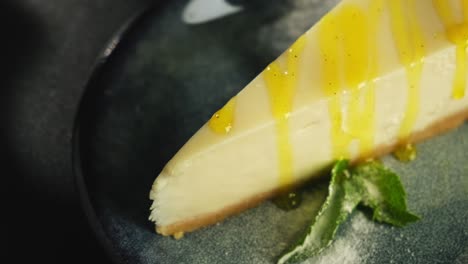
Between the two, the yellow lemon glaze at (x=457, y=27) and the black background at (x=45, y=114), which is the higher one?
the black background at (x=45, y=114)

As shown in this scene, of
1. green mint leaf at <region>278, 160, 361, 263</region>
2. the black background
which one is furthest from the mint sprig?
the black background

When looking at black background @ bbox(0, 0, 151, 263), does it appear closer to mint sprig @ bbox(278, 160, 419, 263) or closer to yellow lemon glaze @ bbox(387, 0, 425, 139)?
mint sprig @ bbox(278, 160, 419, 263)

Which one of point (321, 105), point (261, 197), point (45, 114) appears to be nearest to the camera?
point (321, 105)

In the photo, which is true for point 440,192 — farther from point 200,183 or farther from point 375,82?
point 200,183

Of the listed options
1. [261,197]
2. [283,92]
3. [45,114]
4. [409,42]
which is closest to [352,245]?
[261,197]

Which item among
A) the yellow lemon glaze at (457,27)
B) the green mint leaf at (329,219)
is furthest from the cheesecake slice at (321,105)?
the green mint leaf at (329,219)

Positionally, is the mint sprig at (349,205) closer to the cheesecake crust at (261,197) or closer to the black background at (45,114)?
the cheesecake crust at (261,197)

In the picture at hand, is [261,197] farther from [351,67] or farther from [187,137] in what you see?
[351,67]
